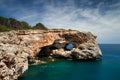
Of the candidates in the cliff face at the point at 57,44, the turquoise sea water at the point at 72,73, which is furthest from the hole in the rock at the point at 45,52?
the turquoise sea water at the point at 72,73

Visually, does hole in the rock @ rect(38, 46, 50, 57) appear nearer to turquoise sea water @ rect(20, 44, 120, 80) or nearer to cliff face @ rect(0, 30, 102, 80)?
cliff face @ rect(0, 30, 102, 80)

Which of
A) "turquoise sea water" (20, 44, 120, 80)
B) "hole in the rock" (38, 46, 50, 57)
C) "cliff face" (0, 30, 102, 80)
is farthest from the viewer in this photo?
"hole in the rock" (38, 46, 50, 57)

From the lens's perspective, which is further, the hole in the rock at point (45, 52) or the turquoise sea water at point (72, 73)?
the hole in the rock at point (45, 52)

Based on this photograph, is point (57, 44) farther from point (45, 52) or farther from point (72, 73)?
point (72, 73)

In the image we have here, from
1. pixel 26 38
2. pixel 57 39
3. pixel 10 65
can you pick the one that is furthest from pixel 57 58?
pixel 10 65

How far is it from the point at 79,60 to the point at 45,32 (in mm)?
16856

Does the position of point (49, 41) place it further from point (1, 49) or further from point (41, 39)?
point (1, 49)

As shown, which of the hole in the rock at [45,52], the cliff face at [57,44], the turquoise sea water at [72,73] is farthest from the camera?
the hole in the rock at [45,52]

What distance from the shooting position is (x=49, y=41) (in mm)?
55031

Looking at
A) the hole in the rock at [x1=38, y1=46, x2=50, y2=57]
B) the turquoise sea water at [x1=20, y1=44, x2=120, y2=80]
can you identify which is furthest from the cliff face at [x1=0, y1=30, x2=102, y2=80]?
the turquoise sea water at [x1=20, y1=44, x2=120, y2=80]

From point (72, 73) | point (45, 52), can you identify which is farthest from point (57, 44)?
point (72, 73)

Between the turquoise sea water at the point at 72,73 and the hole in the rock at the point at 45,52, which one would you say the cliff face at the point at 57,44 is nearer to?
the hole in the rock at the point at 45,52

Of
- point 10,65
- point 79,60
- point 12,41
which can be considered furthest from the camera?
point 79,60

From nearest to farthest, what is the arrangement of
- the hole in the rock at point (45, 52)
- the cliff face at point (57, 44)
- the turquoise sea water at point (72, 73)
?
the turquoise sea water at point (72, 73) < the cliff face at point (57, 44) < the hole in the rock at point (45, 52)
